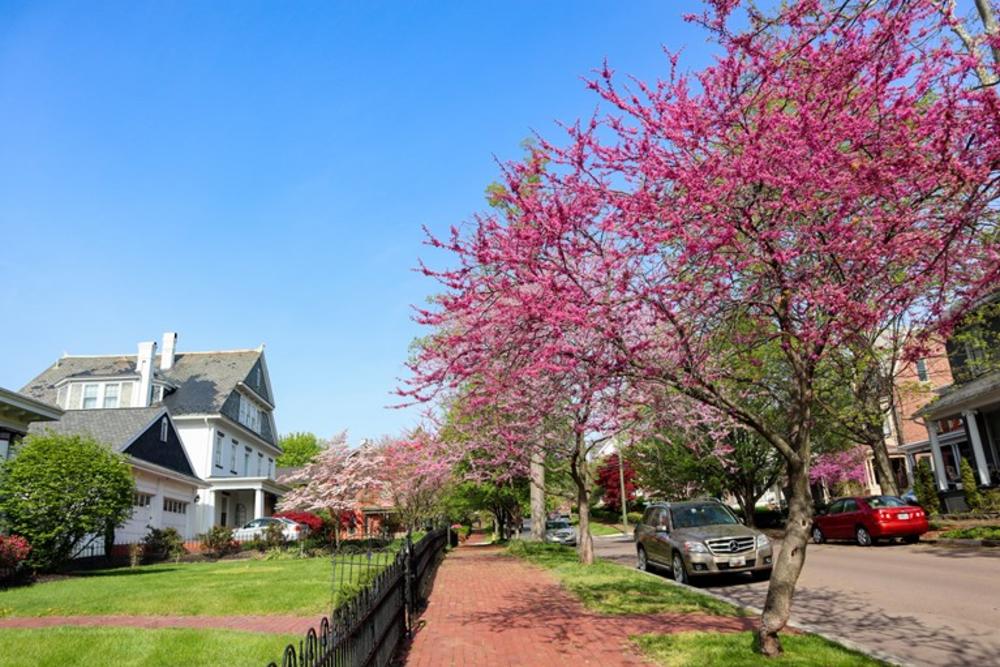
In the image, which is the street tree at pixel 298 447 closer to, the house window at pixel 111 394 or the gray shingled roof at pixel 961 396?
the house window at pixel 111 394

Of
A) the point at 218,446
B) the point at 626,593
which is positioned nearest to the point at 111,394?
the point at 218,446

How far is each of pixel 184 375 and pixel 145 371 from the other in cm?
450

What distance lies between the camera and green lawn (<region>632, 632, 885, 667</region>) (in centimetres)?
636

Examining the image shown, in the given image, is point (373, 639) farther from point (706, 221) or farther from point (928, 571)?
point (928, 571)

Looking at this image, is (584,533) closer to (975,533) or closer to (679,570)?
(679,570)

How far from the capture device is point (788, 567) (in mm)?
6828

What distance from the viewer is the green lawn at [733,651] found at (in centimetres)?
636

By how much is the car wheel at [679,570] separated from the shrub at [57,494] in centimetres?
1407

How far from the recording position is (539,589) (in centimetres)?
1322

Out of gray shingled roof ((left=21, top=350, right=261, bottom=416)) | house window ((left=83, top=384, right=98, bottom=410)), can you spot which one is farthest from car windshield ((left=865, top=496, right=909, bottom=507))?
house window ((left=83, top=384, right=98, bottom=410))

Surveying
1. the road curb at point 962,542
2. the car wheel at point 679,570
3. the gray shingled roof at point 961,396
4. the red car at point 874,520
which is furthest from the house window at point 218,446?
the gray shingled roof at point 961,396

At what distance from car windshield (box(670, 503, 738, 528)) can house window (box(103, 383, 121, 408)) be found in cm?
2895

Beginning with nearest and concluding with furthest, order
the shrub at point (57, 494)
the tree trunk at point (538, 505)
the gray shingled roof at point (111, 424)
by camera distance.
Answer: the shrub at point (57, 494), the gray shingled roof at point (111, 424), the tree trunk at point (538, 505)

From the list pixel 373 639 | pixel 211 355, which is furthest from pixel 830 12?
pixel 211 355
